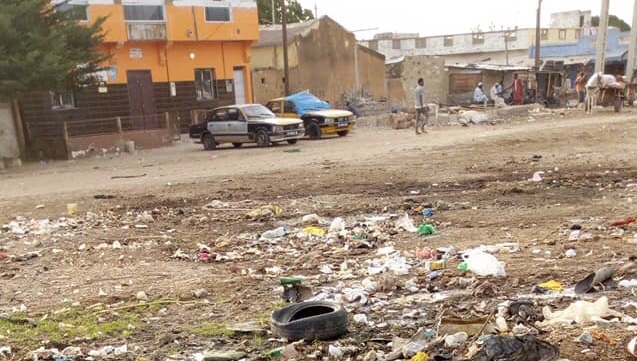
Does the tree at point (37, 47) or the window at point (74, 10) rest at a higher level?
the window at point (74, 10)

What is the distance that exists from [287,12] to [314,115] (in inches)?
1514

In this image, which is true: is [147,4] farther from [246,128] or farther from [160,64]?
[246,128]

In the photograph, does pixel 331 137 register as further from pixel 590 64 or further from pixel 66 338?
pixel 590 64

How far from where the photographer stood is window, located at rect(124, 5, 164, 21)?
26.9 m

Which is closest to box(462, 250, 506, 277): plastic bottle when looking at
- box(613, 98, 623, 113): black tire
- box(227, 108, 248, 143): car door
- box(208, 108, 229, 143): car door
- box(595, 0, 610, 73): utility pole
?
box(227, 108, 248, 143): car door

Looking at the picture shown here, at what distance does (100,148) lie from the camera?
22.3 metres

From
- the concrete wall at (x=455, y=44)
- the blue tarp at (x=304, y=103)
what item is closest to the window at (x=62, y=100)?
the blue tarp at (x=304, y=103)

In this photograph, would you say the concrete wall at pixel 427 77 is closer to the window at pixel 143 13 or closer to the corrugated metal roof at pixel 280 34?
the corrugated metal roof at pixel 280 34

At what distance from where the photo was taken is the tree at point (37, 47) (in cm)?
1825

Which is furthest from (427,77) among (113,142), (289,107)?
(113,142)

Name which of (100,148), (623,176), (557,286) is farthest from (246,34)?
(557,286)

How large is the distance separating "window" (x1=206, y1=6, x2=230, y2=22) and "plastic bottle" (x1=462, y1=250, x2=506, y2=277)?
2558 centimetres

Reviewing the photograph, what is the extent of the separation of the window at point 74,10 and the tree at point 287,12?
3121 centimetres

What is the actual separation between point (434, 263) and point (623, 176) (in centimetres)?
602
